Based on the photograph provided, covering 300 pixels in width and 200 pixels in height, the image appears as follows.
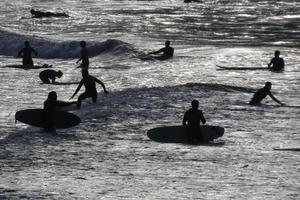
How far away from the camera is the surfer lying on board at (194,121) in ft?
71.2

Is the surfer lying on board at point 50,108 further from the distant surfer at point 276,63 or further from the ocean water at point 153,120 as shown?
the distant surfer at point 276,63

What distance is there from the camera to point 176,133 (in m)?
22.7

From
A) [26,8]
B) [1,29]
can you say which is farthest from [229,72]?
[26,8]

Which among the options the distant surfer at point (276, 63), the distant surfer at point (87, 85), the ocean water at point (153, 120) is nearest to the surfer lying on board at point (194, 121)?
the ocean water at point (153, 120)

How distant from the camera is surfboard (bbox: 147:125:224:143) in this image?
22.6 m

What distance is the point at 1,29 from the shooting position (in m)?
61.3

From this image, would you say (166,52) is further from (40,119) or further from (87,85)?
(40,119)

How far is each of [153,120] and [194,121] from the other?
14.8 feet

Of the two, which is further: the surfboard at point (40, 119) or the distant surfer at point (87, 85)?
the distant surfer at point (87, 85)

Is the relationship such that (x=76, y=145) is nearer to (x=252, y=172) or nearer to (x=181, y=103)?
(x=252, y=172)

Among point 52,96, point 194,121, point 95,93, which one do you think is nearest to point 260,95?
point 95,93

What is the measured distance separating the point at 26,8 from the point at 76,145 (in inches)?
2684

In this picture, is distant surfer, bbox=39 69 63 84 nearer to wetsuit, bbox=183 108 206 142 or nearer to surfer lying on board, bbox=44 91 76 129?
surfer lying on board, bbox=44 91 76 129

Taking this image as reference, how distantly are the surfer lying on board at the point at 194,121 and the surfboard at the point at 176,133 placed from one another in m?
0.39
